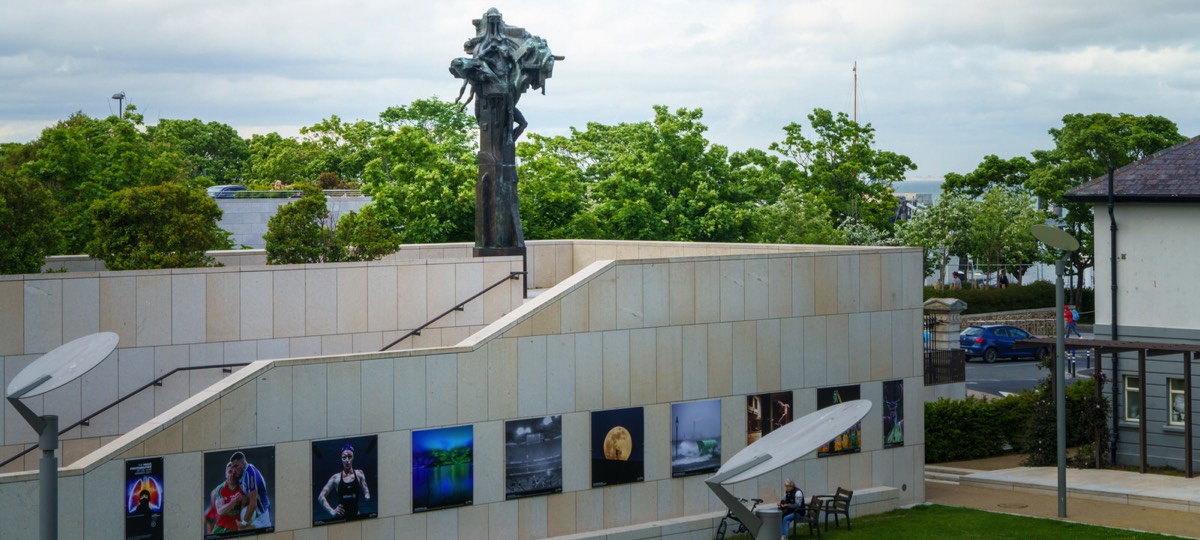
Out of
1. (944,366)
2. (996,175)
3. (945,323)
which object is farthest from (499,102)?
(996,175)

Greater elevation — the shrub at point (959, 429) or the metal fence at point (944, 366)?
the metal fence at point (944, 366)

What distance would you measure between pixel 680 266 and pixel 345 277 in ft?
18.9

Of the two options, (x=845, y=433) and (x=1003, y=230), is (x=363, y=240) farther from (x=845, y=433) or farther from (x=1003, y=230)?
(x=1003, y=230)

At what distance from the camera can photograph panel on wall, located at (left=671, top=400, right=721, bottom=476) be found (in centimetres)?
2380

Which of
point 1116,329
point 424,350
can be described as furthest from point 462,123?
point 424,350

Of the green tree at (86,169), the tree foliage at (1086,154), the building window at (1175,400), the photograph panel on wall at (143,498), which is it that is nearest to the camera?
the photograph panel on wall at (143,498)

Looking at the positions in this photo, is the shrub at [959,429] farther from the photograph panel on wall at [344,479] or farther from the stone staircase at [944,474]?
the photograph panel on wall at [344,479]

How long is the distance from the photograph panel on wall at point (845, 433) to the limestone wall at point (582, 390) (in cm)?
16

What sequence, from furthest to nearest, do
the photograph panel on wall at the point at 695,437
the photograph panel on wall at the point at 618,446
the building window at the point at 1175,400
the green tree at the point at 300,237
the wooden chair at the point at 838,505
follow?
the building window at the point at 1175,400
the green tree at the point at 300,237
the wooden chair at the point at 838,505
the photograph panel on wall at the point at 695,437
the photograph panel on wall at the point at 618,446

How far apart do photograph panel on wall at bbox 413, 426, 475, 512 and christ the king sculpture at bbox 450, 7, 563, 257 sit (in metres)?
7.33

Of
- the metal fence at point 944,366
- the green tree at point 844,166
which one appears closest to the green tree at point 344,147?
the green tree at point 844,166

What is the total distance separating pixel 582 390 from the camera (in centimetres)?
2273

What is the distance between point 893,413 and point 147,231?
1485 cm

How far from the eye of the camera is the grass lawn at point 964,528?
2364 cm
